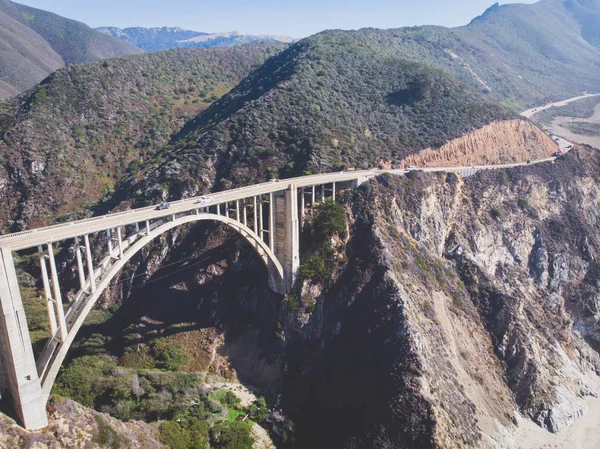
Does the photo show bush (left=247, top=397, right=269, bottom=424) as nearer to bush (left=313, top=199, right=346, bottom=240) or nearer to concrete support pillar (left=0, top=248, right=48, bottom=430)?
concrete support pillar (left=0, top=248, right=48, bottom=430)

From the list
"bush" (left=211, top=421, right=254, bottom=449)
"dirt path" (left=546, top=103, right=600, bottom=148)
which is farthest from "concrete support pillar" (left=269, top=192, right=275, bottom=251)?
"dirt path" (left=546, top=103, right=600, bottom=148)

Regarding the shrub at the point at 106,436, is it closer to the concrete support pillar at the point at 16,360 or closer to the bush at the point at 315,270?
the concrete support pillar at the point at 16,360

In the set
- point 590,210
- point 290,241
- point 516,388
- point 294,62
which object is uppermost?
point 294,62

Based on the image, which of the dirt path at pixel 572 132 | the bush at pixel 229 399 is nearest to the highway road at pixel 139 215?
the bush at pixel 229 399

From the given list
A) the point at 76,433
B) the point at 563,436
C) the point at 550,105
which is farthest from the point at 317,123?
the point at 550,105

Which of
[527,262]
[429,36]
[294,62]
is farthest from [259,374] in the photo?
[429,36]

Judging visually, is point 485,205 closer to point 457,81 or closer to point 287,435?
point 457,81

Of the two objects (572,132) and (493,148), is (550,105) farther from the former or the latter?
(493,148)
